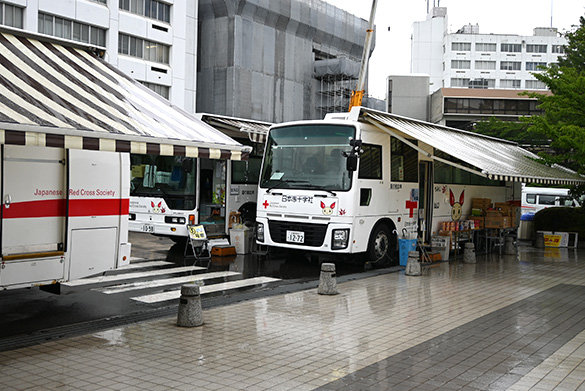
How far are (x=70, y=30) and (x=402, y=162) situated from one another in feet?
90.6

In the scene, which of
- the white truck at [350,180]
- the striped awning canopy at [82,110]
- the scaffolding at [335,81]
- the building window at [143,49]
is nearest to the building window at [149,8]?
the building window at [143,49]

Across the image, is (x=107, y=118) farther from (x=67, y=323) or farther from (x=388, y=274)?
(x=388, y=274)

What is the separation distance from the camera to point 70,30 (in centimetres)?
3588

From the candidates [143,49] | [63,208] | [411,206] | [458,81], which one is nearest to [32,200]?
[63,208]

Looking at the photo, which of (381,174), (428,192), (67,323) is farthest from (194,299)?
(428,192)

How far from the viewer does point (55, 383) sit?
5.91 m

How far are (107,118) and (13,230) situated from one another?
190cm

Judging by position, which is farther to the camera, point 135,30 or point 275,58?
point 275,58

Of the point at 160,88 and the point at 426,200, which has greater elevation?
the point at 160,88

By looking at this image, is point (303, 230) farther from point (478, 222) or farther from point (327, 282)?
point (478, 222)

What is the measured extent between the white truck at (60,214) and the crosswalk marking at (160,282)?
1993mm

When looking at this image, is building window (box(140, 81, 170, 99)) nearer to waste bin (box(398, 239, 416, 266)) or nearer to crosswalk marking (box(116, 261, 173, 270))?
crosswalk marking (box(116, 261, 173, 270))

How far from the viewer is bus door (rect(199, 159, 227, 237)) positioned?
54.1 ft

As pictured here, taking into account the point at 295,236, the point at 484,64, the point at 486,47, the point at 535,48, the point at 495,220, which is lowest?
the point at 295,236
